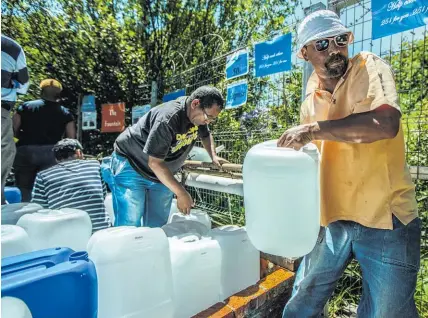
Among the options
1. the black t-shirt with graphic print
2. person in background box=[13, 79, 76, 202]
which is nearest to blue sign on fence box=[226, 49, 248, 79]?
the black t-shirt with graphic print

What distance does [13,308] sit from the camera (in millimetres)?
1093

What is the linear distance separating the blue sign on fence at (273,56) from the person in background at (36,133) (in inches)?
98.6

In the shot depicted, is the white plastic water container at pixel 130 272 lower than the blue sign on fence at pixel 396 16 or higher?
lower

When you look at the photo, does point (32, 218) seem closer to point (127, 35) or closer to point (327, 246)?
point (327, 246)

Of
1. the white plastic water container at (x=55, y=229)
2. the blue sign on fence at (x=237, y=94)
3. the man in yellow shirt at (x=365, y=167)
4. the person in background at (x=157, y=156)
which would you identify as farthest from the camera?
the blue sign on fence at (x=237, y=94)

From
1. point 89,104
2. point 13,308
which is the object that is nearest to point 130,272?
point 13,308

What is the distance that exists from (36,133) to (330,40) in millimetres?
3549

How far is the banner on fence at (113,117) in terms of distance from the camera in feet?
19.1

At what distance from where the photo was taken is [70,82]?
6805 mm

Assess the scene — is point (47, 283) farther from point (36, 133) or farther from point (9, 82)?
point (36, 133)

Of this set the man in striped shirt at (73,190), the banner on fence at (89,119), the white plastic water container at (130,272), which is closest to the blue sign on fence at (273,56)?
the man in striped shirt at (73,190)

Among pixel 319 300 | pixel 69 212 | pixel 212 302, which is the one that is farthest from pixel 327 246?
pixel 69 212

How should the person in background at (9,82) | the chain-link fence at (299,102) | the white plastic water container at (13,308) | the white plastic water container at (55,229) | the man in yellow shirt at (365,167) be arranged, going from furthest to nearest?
the person in background at (9,82) → the chain-link fence at (299,102) → the white plastic water container at (55,229) → the man in yellow shirt at (365,167) → the white plastic water container at (13,308)

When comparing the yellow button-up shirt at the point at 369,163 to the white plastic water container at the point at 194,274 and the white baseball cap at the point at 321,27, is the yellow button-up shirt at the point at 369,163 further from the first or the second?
the white plastic water container at the point at 194,274
